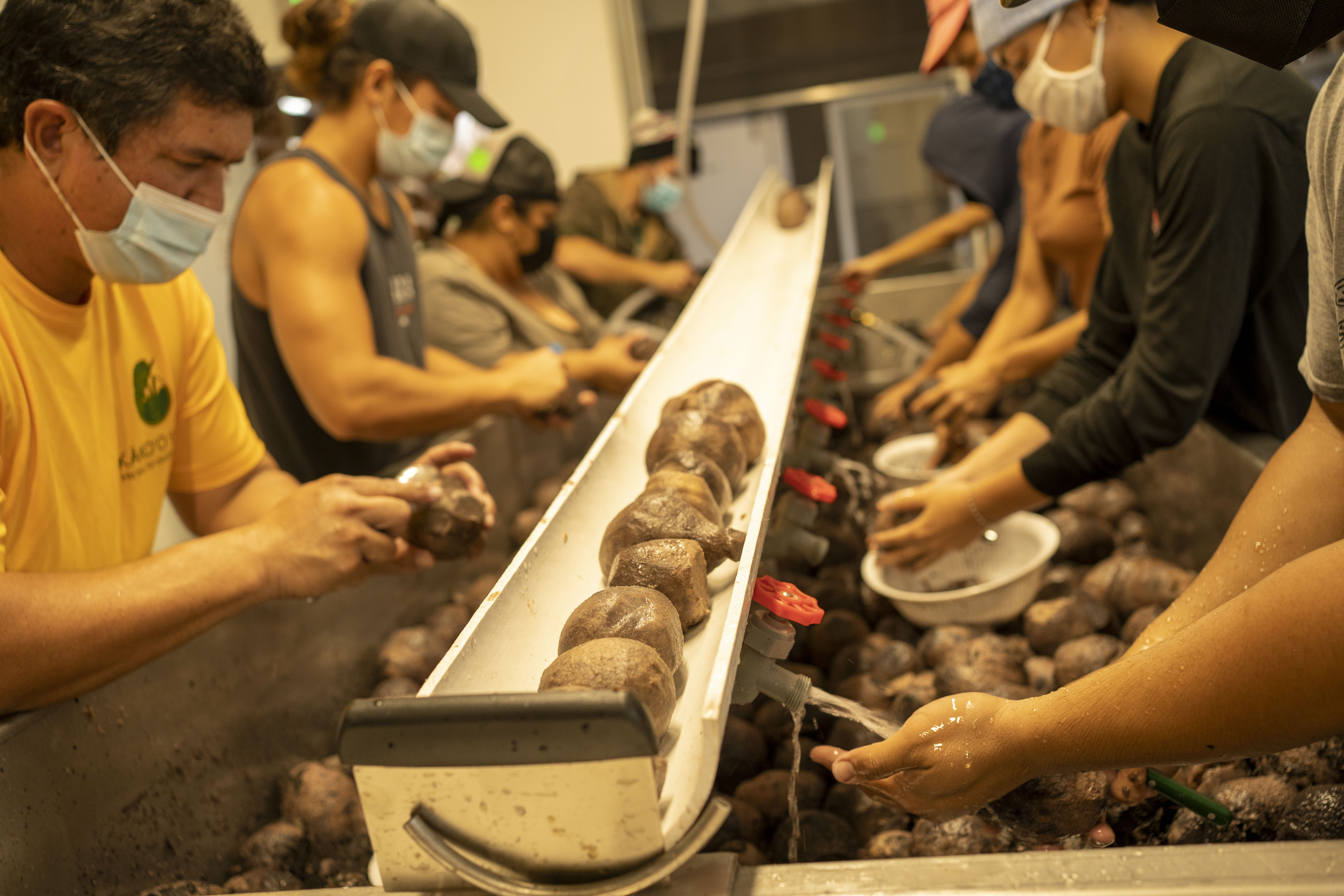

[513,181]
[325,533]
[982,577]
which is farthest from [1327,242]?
[513,181]

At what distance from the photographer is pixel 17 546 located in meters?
1.28

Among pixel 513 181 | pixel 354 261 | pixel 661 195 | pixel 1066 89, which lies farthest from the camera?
pixel 661 195

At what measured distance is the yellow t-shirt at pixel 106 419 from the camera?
1275mm

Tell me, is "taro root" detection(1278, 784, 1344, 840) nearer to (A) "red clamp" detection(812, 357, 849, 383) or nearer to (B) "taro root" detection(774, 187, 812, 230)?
(A) "red clamp" detection(812, 357, 849, 383)

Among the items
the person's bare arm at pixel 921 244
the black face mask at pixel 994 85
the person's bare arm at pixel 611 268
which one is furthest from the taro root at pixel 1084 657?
the person's bare arm at pixel 611 268

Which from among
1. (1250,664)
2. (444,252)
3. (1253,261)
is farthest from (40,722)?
(444,252)

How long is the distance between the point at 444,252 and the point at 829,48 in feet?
12.3

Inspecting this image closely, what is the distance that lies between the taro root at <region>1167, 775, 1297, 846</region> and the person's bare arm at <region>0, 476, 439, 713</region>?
1.13 metres

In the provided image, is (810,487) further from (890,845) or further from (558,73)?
(558,73)

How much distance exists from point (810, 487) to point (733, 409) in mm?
181

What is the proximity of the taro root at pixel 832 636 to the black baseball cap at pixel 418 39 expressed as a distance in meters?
1.58

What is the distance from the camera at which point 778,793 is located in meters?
1.43

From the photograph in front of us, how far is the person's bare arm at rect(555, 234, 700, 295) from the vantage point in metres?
4.73

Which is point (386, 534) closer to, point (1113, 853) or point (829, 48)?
point (1113, 853)
